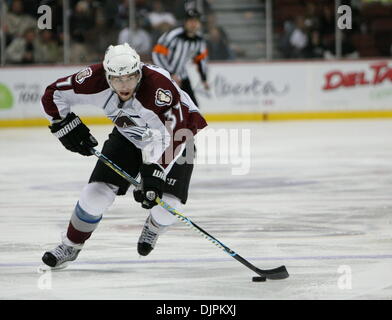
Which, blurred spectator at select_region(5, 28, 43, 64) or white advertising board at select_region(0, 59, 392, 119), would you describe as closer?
blurred spectator at select_region(5, 28, 43, 64)

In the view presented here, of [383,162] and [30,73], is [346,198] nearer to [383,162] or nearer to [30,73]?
[383,162]

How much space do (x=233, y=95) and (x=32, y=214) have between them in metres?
7.16

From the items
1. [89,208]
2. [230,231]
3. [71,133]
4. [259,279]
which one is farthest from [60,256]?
[230,231]

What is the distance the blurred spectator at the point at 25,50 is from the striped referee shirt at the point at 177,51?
2748 millimetres

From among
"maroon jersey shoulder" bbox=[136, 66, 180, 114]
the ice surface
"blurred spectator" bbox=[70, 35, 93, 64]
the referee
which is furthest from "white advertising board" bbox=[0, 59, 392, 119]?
"maroon jersey shoulder" bbox=[136, 66, 180, 114]

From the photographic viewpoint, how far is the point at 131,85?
4.29 metres

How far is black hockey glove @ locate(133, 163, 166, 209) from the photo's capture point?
4324mm

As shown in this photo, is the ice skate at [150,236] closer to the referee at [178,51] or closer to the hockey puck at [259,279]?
the hockey puck at [259,279]

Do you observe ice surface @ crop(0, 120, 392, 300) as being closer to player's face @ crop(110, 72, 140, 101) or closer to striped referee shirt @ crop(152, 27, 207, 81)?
player's face @ crop(110, 72, 140, 101)

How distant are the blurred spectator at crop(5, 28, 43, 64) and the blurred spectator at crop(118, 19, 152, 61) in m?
1.05

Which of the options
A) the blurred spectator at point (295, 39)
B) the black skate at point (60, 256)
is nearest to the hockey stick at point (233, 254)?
the black skate at point (60, 256)

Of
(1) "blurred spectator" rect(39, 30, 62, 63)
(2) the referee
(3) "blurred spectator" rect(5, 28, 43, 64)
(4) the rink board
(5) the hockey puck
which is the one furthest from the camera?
(4) the rink board

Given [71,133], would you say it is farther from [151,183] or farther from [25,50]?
[25,50]
